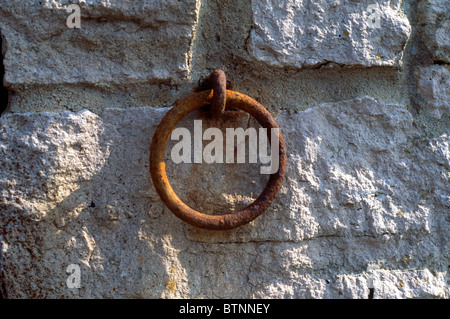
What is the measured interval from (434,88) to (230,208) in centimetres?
53

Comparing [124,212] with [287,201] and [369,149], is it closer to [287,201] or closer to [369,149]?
[287,201]

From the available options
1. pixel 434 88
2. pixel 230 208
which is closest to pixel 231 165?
pixel 230 208

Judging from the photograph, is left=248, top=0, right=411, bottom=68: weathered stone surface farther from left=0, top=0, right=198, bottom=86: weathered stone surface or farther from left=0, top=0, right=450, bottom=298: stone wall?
left=0, top=0, right=198, bottom=86: weathered stone surface

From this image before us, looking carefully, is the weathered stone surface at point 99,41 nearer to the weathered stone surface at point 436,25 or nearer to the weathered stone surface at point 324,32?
the weathered stone surface at point 324,32

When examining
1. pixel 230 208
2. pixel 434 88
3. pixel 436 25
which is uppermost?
pixel 436 25

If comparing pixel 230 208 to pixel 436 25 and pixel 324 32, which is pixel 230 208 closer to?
pixel 324 32

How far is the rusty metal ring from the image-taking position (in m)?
0.73

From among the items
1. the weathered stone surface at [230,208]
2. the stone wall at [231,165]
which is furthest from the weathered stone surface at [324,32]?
the weathered stone surface at [230,208]

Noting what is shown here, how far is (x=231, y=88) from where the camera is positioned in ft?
2.71

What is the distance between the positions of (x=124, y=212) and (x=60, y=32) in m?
0.37

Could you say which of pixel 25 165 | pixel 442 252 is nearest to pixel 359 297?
pixel 442 252

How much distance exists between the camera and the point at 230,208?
814mm

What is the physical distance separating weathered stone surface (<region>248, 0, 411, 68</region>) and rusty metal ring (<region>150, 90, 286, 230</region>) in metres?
0.13

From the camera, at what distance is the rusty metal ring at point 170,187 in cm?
73
